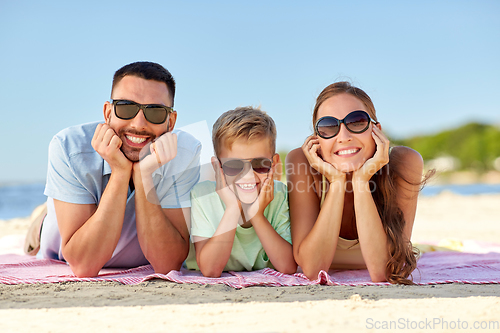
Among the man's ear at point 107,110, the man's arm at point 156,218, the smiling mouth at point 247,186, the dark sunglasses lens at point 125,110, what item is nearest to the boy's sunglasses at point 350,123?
the smiling mouth at point 247,186

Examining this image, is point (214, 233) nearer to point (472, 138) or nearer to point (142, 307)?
point (142, 307)

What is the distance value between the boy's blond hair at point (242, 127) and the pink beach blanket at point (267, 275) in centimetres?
111

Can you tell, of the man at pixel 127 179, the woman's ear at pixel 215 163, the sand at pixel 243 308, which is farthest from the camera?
the woman's ear at pixel 215 163

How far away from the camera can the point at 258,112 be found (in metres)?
3.63

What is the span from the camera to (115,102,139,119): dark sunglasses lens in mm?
3320

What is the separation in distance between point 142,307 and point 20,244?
15.6ft

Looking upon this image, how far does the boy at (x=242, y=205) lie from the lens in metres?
3.23

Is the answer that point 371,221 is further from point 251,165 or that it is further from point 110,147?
point 110,147

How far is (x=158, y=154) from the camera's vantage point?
3158 millimetres

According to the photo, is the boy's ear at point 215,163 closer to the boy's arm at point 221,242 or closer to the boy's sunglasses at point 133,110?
the boy's arm at point 221,242

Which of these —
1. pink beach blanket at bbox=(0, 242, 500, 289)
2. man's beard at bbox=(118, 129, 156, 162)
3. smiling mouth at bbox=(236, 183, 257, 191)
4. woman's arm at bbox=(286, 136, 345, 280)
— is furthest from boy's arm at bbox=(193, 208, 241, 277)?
man's beard at bbox=(118, 129, 156, 162)

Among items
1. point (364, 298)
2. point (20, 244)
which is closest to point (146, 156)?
point (364, 298)

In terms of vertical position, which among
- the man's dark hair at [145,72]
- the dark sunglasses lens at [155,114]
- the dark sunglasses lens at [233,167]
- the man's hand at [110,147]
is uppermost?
the man's dark hair at [145,72]

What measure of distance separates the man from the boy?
0.23m
